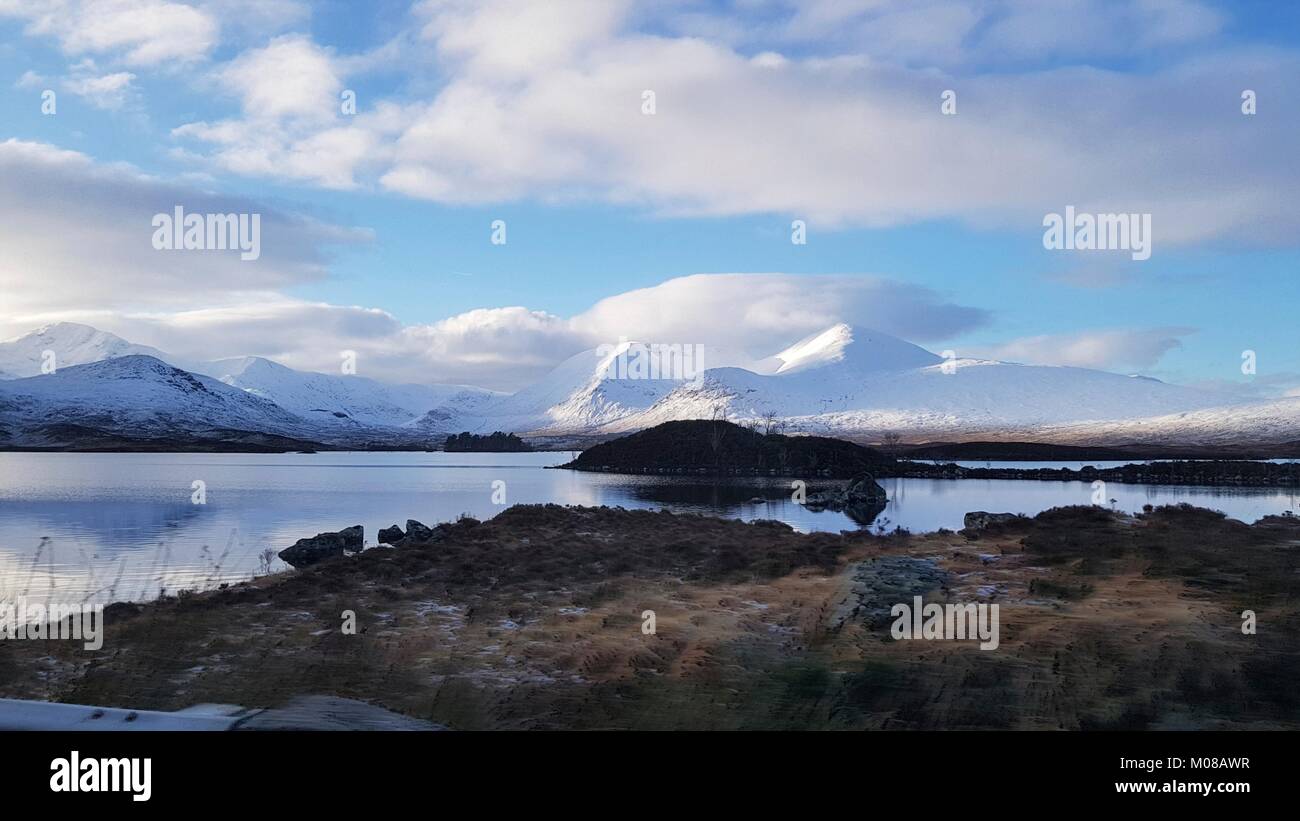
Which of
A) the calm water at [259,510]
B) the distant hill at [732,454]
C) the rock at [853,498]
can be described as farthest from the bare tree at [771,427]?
the rock at [853,498]

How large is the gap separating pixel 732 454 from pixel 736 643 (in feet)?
287

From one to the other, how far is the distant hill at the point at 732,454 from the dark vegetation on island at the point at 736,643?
72924mm

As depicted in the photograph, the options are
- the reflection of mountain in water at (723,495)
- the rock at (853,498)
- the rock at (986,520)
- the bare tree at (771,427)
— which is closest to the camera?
the rock at (986,520)

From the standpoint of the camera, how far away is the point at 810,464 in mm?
95250

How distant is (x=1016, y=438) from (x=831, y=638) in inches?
5611

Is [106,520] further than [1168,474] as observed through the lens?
No

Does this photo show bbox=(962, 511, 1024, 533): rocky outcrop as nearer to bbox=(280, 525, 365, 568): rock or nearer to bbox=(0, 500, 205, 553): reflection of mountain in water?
bbox=(280, 525, 365, 568): rock

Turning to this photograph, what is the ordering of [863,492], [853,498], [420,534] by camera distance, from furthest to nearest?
[863,492]
[853,498]
[420,534]

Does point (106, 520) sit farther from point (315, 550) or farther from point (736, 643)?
point (736, 643)

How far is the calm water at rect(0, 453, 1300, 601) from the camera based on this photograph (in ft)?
73.9

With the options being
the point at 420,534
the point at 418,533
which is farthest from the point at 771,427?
the point at 420,534

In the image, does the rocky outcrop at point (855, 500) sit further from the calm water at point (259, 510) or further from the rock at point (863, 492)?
the calm water at point (259, 510)

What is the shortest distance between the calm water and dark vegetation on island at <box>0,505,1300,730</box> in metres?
6.09

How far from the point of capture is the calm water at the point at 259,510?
73.9 feet
